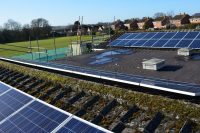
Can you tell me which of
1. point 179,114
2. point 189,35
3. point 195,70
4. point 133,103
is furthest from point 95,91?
point 189,35

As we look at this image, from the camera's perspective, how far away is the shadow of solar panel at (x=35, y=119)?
12633 millimetres

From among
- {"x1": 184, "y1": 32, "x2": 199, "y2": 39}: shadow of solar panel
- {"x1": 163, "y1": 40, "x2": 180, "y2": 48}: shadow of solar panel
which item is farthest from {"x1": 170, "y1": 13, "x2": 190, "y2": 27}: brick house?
{"x1": 163, "y1": 40, "x2": 180, "y2": 48}: shadow of solar panel

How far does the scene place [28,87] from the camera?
19.3m

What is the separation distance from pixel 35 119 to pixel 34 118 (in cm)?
16

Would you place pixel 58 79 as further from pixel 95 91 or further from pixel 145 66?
pixel 145 66

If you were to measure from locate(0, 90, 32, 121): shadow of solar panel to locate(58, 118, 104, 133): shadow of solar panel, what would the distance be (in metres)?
4.83

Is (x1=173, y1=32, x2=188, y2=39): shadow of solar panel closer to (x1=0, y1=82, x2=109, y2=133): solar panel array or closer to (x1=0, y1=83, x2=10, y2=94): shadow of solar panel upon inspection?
(x1=0, y1=83, x2=10, y2=94): shadow of solar panel

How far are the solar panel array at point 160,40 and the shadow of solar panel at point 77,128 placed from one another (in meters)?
18.2

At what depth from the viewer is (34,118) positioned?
13.8m

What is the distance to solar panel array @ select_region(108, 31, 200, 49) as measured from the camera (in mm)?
28725

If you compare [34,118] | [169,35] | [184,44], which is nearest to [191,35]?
[184,44]

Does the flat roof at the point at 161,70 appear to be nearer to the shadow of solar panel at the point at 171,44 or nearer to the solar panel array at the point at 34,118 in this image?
the shadow of solar panel at the point at 171,44

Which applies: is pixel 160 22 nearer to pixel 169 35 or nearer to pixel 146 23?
pixel 146 23

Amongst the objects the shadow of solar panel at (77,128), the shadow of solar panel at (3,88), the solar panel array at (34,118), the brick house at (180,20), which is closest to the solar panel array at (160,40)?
the shadow of solar panel at (3,88)
